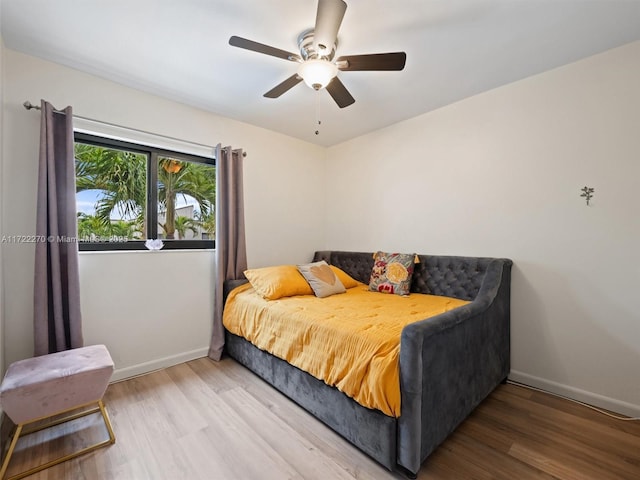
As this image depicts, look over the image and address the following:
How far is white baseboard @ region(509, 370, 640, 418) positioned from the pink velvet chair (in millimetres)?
2843

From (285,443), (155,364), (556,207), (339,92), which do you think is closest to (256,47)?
(339,92)

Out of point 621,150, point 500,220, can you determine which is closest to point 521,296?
point 500,220

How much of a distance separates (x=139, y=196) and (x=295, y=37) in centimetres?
187

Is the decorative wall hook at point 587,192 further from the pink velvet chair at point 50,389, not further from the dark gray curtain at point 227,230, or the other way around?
the pink velvet chair at point 50,389

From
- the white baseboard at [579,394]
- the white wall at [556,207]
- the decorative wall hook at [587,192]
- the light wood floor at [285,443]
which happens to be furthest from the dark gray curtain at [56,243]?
the decorative wall hook at [587,192]

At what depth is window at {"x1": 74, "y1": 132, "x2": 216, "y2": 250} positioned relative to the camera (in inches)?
89.8

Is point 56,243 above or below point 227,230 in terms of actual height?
below

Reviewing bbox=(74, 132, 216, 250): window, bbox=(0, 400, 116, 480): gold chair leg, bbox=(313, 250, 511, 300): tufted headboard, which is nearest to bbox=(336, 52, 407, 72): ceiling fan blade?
bbox=(313, 250, 511, 300): tufted headboard

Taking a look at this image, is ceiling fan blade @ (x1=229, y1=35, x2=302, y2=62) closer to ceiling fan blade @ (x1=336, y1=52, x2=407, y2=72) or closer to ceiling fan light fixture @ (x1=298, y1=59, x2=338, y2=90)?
ceiling fan light fixture @ (x1=298, y1=59, x2=338, y2=90)

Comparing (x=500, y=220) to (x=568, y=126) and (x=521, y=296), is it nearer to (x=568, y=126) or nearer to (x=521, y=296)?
(x=521, y=296)

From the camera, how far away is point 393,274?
270cm

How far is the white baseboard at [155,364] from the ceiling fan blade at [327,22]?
266 cm

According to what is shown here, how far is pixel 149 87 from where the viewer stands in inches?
92.4

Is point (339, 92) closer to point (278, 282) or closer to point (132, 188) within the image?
point (278, 282)
